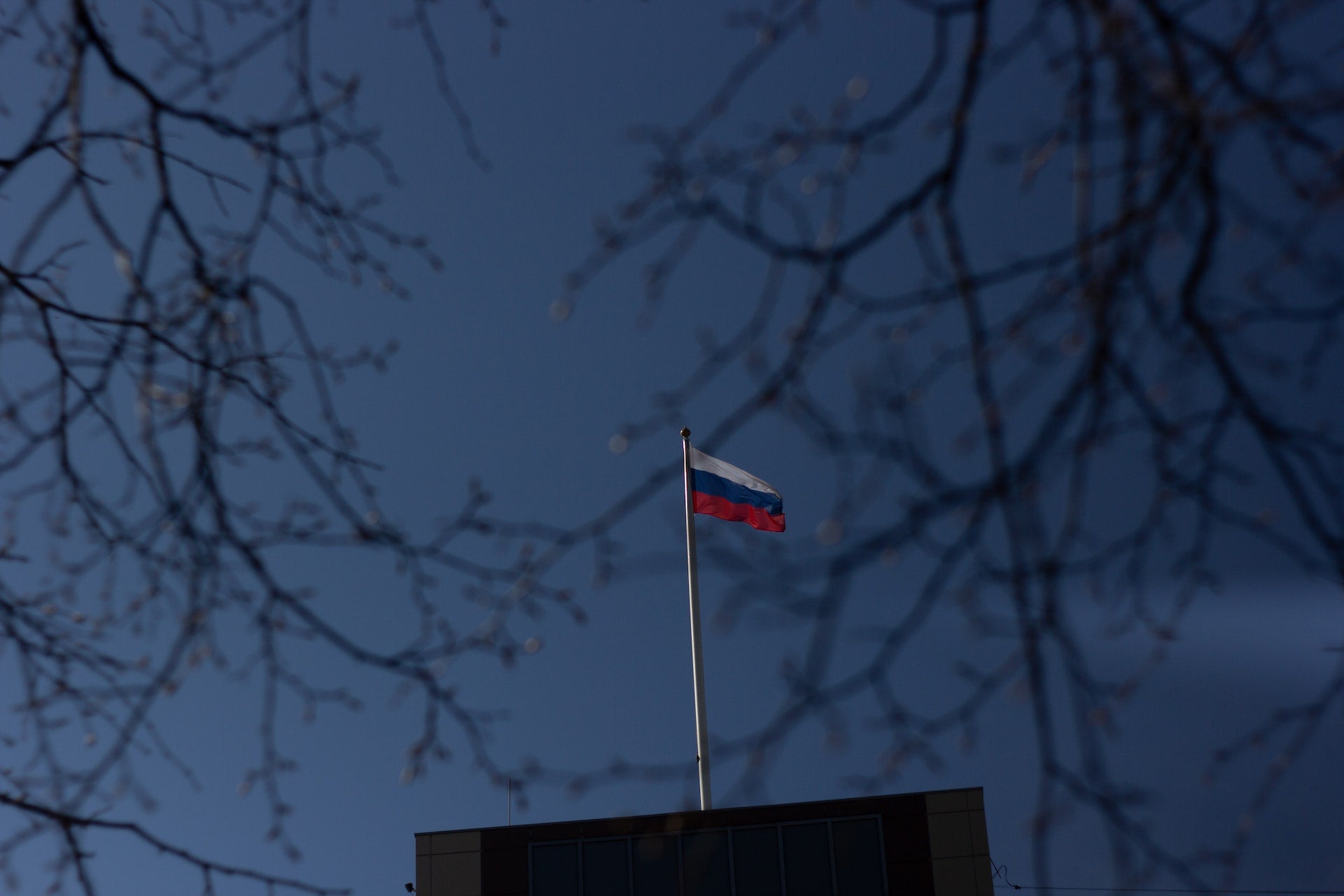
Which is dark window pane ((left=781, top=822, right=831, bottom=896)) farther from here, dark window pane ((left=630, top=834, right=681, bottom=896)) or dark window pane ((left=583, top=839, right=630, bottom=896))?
dark window pane ((left=583, top=839, right=630, bottom=896))

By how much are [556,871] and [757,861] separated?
3203mm

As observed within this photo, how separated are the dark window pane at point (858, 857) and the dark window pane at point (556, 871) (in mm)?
4078

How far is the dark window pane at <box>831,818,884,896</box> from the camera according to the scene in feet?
60.4

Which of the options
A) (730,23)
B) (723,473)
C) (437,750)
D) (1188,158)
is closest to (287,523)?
(437,750)

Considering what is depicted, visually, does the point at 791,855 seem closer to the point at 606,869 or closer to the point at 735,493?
the point at 606,869

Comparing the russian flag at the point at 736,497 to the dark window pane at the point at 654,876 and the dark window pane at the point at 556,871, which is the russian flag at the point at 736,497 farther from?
the dark window pane at the point at 556,871

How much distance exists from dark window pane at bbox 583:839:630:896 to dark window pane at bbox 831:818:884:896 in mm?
3263

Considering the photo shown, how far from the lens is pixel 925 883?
18.4m

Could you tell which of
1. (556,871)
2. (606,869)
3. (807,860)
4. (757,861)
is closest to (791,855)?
(807,860)

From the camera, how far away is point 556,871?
19312 mm

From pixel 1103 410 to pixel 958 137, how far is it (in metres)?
0.68

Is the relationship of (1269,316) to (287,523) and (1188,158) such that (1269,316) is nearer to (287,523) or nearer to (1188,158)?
(1188,158)

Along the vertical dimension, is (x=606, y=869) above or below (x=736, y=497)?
below

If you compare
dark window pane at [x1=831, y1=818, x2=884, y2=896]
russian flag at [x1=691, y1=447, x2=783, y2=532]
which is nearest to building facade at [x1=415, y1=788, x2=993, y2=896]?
dark window pane at [x1=831, y1=818, x2=884, y2=896]
